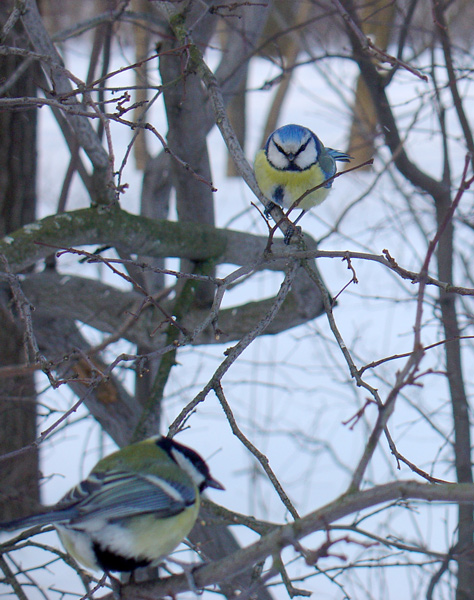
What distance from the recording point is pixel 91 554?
5.17 feet

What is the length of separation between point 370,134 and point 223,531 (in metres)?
2.62

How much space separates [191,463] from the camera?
5.83 feet

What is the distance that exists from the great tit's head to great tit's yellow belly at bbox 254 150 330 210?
1.40 metres

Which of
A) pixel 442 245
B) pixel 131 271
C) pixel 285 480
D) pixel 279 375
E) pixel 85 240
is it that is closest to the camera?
pixel 85 240

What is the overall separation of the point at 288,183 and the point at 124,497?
168cm

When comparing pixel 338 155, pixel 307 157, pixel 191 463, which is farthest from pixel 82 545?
pixel 338 155

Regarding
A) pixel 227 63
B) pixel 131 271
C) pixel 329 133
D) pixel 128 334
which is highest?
pixel 329 133

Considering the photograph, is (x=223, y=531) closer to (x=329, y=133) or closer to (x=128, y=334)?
(x=128, y=334)

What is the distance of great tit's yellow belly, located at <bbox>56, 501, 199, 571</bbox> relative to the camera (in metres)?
1.57

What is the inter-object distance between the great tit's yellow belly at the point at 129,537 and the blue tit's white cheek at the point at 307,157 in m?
1.73

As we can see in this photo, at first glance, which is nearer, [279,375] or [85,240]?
[85,240]

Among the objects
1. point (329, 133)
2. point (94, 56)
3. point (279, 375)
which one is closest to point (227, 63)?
point (94, 56)

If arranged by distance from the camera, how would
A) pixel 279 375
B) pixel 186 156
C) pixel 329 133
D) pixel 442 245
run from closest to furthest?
pixel 186 156
pixel 442 245
pixel 279 375
pixel 329 133

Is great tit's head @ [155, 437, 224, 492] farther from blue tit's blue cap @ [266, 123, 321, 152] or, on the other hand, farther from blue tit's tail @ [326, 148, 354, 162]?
blue tit's tail @ [326, 148, 354, 162]
